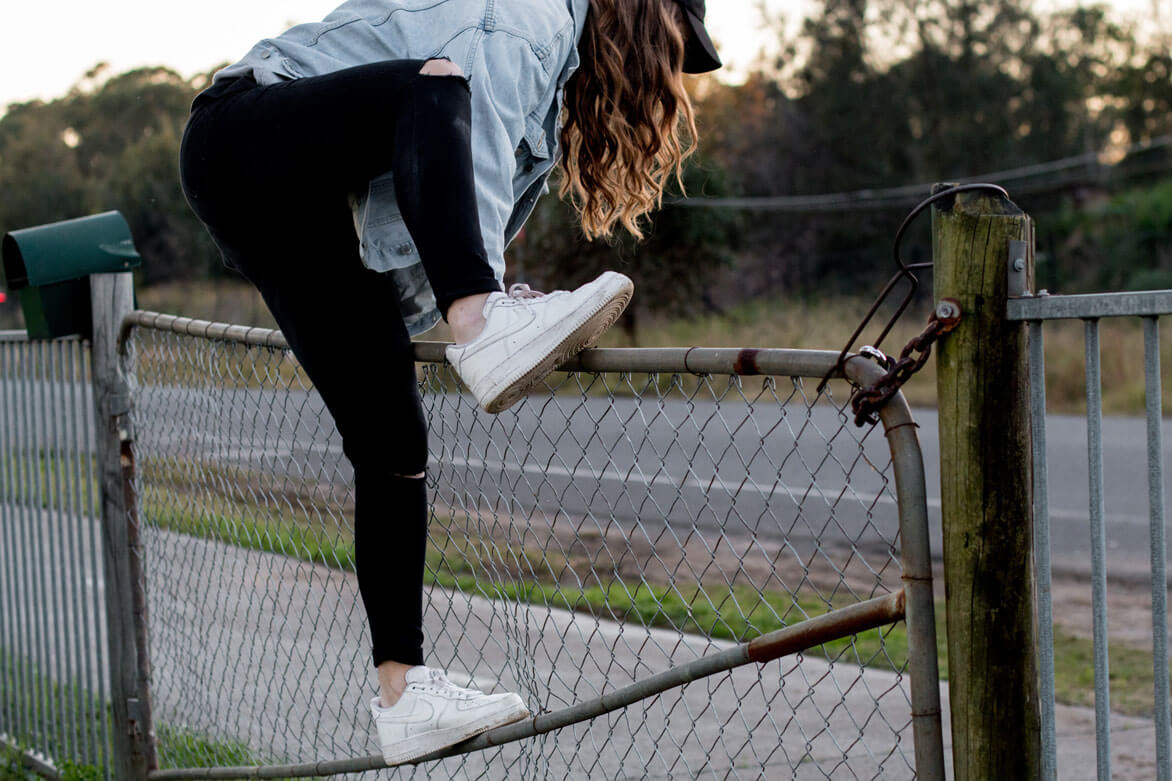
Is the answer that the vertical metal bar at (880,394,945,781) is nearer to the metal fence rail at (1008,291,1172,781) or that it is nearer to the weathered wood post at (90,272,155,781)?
the metal fence rail at (1008,291,1172,781)

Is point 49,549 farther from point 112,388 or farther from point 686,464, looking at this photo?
point 686,464

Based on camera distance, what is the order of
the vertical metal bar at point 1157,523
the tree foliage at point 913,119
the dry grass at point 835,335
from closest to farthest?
the vertical metal bar at point 1157,523
the dry grass at point 835,335
the tree foliage at point 913,119

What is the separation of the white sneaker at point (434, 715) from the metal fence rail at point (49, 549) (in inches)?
72.0

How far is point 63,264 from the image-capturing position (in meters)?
3.25

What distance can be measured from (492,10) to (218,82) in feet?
1.66

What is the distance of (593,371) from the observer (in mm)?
1878

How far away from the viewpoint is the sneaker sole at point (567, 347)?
1.73 m

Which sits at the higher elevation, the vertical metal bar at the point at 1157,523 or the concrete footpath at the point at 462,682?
the vertical metal bar at the point at 1157,523

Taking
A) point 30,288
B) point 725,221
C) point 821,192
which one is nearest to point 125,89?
point 821,192

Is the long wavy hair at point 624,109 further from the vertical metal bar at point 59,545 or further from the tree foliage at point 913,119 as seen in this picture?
the tree foliage at point 913,119

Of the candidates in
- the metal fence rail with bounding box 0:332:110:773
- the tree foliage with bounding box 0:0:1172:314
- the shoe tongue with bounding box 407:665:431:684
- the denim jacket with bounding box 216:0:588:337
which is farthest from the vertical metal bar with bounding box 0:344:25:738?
the tree foliage with bounding box 0:0:1172:314

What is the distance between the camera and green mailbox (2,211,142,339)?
3.24 metres

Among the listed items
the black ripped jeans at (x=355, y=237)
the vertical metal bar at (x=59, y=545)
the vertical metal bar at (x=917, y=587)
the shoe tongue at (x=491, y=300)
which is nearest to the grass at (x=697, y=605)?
the vertical metal bar at (x=59, y=545)

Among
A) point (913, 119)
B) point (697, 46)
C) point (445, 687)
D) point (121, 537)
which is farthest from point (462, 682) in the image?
point (913, 119)
